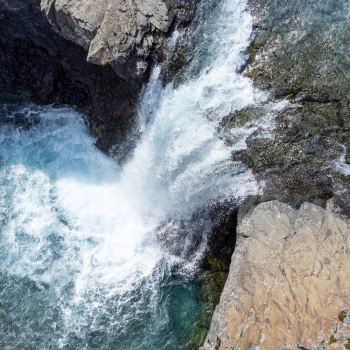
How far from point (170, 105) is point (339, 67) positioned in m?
5.85

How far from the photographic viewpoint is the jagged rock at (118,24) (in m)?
13.8

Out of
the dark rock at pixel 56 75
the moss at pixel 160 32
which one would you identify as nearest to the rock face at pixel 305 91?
the moss at pixel 160 32

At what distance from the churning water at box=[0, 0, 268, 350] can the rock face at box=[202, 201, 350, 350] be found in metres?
1.85

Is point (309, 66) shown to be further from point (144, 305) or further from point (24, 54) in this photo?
point (24, 54)

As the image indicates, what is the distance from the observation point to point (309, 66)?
13203 mm

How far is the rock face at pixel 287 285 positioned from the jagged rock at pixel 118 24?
22.9 ft

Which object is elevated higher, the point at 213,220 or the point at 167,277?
the point at 213,220

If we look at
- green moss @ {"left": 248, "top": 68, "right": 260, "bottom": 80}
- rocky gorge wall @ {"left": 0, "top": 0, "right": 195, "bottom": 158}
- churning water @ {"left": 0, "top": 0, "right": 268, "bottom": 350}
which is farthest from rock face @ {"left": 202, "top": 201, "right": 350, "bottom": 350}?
rocky gorge wall @ {"left": 0, "top": 0, "right": 195, "bottom": 158}

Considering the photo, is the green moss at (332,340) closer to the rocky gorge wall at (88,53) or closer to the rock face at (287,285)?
the rock face at (287,285)

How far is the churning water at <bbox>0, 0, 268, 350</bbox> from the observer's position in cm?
1422

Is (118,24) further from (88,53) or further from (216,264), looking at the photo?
(216,264)

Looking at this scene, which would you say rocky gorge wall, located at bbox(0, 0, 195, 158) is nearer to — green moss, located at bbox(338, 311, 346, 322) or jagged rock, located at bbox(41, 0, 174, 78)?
jagged rock, located at bbox(41, 0, 174, 78)

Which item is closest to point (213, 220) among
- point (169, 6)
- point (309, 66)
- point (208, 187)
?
point (208, 187)

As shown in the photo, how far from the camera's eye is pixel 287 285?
488 inches
